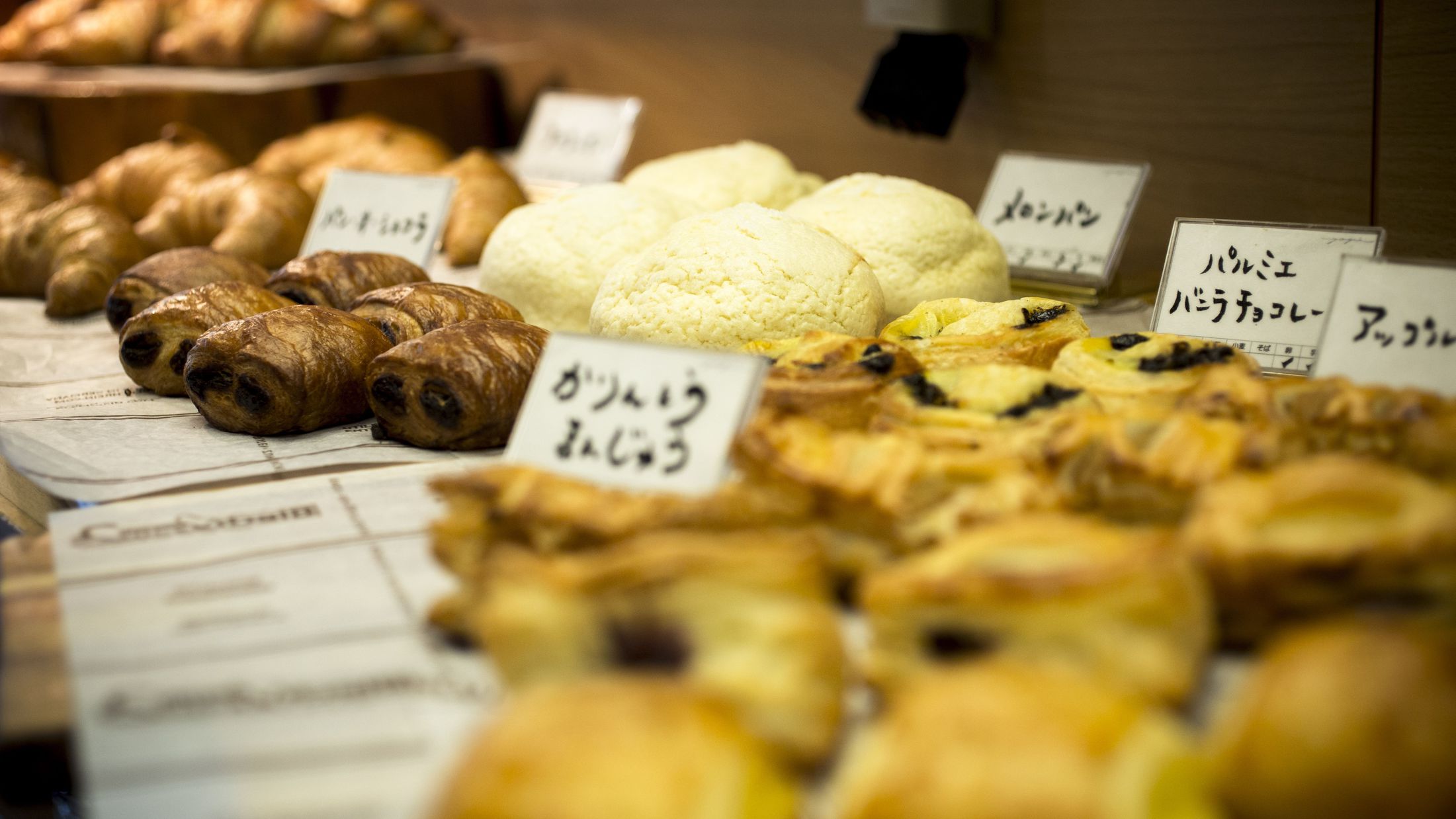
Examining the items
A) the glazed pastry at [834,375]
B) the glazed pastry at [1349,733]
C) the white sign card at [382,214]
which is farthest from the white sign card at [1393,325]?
the white sign card at [382,214]

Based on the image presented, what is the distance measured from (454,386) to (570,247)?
697mm

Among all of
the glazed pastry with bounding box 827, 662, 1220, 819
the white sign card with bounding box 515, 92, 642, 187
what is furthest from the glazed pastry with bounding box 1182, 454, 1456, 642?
the white sign card with bounding box 515, 92, 642, 187

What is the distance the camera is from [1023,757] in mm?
886

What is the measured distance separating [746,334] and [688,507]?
88cm

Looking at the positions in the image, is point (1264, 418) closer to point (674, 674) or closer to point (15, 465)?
point (674, 674)

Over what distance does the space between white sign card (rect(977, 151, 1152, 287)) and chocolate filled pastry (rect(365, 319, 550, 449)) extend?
1.28m

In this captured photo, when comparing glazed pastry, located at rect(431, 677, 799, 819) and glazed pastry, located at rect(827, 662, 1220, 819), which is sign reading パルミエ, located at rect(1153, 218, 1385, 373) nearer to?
glazed pastry, located at rect(827, 662, 1220, 819)

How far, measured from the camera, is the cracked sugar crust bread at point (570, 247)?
260 centimetres

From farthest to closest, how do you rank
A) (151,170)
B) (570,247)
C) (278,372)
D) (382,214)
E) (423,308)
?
(151,170), (382,214), (570,247), (423,308), (278,372)

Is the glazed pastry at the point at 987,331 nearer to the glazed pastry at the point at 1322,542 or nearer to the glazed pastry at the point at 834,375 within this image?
the glazed pastry at the point at 834,375

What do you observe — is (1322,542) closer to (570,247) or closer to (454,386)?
(454,386)

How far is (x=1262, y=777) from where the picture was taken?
0.93m

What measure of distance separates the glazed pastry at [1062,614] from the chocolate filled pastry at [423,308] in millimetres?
1489

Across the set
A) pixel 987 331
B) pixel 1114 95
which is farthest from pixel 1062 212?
pixel 987 331
